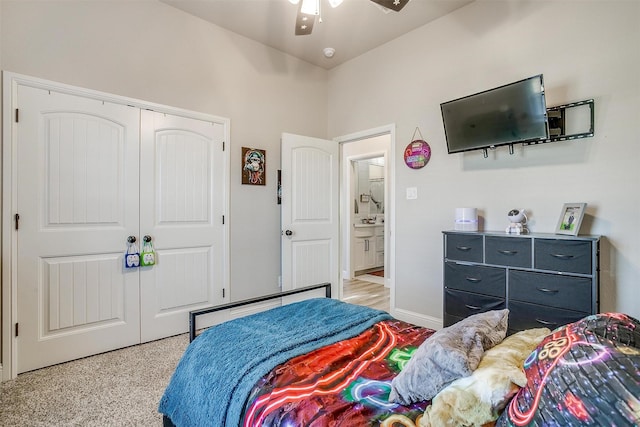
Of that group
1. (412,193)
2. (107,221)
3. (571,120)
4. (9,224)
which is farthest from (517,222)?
(9,224)

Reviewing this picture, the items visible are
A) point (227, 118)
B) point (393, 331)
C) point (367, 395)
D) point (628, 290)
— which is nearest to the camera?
point (367, 395)

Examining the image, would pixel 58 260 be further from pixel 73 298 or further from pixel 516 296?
pixel 516 296

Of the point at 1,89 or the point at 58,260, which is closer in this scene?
the point at 1,89

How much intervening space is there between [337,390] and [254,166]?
2815mm

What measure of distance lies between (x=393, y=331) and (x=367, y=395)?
1.89 feet

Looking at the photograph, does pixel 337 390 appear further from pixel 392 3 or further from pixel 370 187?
pixel 370 187

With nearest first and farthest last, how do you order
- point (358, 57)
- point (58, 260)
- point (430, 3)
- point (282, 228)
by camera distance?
point (58, 260) < point (430, 3) < point (282, 228) < point (358, 57)

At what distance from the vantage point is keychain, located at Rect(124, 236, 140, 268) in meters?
2.71

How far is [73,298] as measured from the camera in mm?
2494

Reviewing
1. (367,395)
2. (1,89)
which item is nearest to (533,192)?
(367,395)

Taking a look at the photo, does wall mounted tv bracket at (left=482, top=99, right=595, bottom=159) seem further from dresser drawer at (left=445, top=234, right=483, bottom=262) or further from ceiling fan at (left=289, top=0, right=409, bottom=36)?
ceiling fan at (left=289, top=0, right=409, bottom=36)

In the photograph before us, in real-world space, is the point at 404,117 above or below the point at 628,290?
above

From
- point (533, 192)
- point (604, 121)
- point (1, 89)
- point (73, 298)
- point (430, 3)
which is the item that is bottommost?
point (73, 298)

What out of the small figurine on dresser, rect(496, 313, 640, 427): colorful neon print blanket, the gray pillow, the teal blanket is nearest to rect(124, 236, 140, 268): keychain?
the teal blanket
